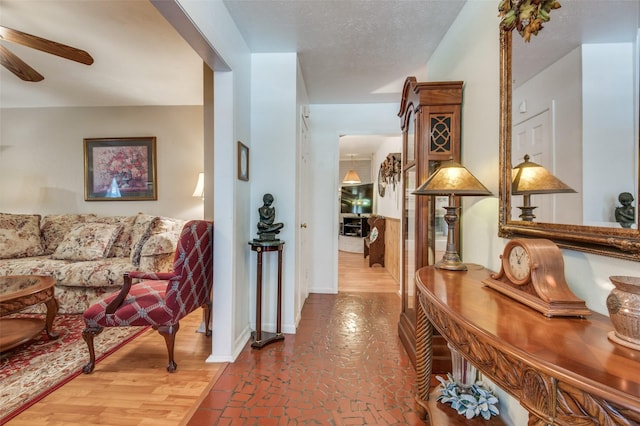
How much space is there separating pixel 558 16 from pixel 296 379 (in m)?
2.33

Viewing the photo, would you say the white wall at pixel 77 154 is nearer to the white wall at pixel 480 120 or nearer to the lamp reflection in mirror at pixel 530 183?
the white wall at pixel 480 120

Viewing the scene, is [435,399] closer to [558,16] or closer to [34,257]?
[558,16]

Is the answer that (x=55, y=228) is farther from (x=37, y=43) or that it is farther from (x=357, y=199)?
(x=357, y=199)

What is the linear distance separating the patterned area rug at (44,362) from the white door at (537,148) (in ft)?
9.49

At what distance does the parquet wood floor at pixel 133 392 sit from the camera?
1.48 m

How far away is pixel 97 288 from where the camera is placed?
2770mm

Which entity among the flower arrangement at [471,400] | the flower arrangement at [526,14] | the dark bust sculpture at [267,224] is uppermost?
the flower arrangement at [526,14]

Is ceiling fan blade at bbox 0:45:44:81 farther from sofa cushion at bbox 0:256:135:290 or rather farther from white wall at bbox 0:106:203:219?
sofa cushion at bbox 0:256:135:290

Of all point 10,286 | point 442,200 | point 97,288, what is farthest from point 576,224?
point 97,288

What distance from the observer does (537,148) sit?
3.66 feet

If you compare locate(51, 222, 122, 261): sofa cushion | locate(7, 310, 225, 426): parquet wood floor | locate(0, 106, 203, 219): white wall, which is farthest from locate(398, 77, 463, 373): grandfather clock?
locate(51, 222, 122, 261): sofa cushion

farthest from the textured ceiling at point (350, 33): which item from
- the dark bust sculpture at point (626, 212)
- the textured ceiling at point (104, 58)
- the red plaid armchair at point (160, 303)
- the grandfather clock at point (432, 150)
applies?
the dark bust sculpture at point (626, 212)

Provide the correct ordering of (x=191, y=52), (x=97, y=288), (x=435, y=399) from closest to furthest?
1. (x=435, y=399)
2. (x=191, y=52)
3. (x=97, y=288)

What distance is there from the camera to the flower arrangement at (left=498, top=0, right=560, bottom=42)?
106 cm
